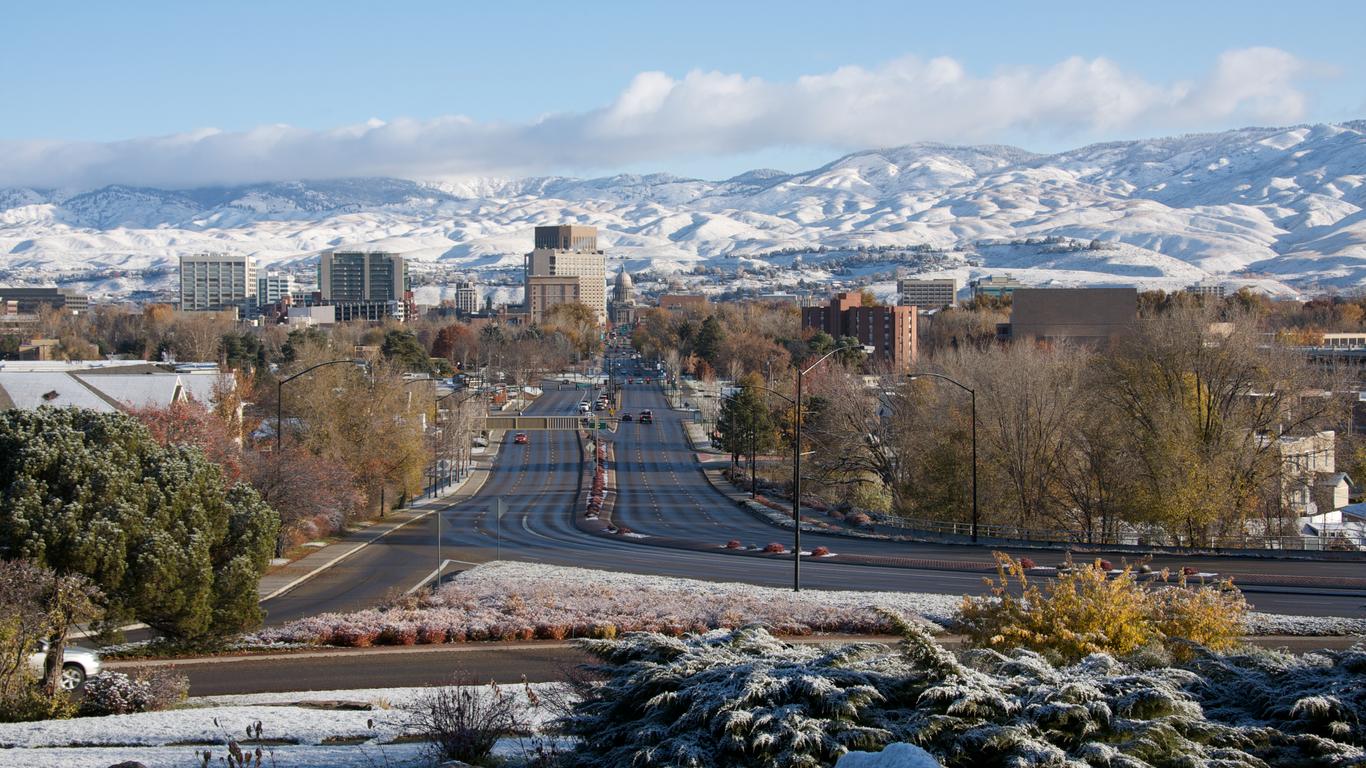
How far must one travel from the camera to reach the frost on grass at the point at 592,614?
24.9 meters

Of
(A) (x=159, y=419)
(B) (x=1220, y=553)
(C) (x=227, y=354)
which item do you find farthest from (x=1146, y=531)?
(C) (x=227, y=354)

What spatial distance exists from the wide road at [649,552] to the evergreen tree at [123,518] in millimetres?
5934

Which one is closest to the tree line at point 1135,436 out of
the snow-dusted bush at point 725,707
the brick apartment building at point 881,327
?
the snow-dusted bush at point 725,707

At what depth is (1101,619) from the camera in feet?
58.2

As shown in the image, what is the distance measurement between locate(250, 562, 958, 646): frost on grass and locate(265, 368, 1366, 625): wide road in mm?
3159

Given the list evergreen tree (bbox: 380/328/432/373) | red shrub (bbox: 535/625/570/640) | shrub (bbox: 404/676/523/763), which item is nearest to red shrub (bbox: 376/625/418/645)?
red shrub (bbox: 535/625/570/640)

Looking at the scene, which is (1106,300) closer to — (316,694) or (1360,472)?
(1360,472)

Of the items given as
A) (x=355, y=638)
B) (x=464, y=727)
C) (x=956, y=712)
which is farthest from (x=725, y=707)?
(x=355, y=638)

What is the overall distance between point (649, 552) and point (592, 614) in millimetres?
15093

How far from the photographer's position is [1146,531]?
4769 cm

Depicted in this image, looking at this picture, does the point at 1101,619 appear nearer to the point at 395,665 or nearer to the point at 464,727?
the point at 464,727

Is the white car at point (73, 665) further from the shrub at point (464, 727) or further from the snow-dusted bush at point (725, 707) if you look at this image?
the snow-dusted bush at point (725, 707)

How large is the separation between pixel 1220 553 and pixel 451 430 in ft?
143

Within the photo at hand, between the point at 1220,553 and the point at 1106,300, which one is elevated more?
the point at 1106,300
